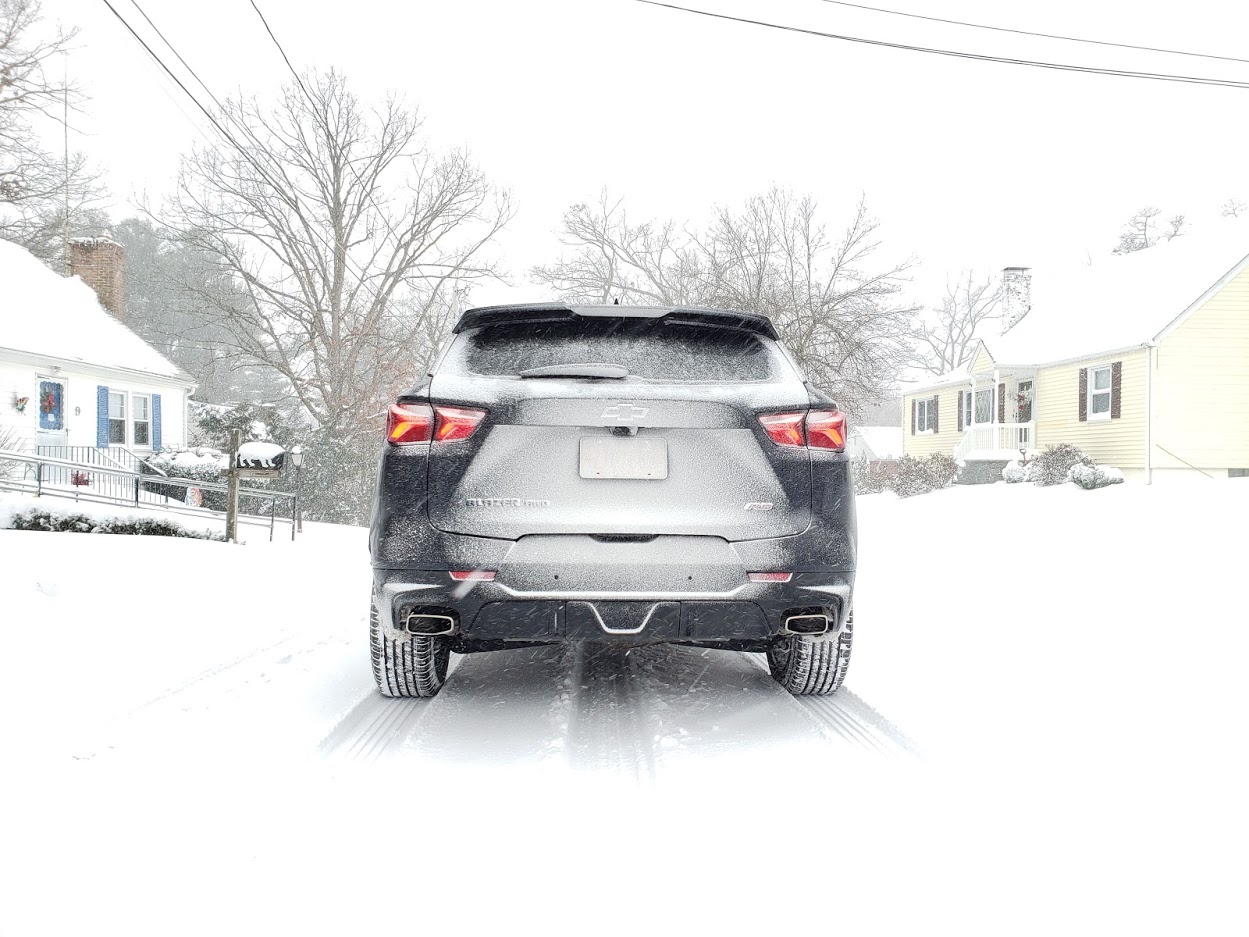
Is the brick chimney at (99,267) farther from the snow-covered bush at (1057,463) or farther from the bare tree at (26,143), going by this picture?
the snow-covered bush at (1057,463)

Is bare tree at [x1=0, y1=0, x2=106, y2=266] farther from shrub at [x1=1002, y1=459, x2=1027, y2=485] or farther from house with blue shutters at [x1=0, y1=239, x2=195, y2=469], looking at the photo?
shrub at [x1=1002, y1=459, x2=1027, y2=485]

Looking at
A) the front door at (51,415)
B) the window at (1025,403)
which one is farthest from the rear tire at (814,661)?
the window at (1025,403)

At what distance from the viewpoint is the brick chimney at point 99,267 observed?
2820cm

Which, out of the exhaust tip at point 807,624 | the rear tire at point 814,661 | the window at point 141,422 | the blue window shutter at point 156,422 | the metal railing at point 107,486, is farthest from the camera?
the blue window shutter at point 156,422

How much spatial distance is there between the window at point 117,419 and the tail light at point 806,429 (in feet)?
82.8

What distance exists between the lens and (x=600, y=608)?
346cm

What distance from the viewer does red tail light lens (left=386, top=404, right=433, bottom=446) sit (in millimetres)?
3535

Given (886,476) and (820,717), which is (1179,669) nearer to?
(820,717)

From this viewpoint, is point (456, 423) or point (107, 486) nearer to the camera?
point (456, 423)

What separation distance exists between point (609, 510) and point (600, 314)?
35.2 inches

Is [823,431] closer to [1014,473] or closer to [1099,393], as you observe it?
[1014,473]

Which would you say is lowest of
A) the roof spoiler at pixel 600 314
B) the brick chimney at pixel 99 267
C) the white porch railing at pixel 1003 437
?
the roof spoiler at pixel 600 314

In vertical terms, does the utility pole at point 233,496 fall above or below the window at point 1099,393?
below

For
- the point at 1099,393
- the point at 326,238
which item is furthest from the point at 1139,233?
the point at 326,238
